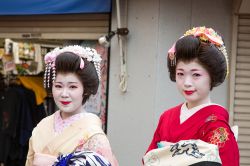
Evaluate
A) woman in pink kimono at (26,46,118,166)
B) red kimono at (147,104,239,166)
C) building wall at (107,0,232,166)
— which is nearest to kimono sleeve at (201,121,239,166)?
red kimono at (147,104,239,166)

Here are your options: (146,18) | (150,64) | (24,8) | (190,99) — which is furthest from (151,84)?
(190,99)

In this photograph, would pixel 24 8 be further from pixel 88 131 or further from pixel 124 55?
pixel 88 131

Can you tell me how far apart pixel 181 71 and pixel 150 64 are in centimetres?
214

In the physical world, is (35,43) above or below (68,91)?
above

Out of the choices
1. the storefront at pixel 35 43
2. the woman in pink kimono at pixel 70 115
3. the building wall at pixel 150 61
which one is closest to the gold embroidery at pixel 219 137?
the woman in pink kimono at pixel 70 115

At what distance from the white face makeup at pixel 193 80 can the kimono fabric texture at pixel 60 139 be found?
0.66 meters

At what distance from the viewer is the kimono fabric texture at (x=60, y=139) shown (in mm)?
2703

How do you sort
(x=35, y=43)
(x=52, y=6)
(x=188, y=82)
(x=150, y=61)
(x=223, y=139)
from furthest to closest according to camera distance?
(x=35, y=43) < (x=52, y=6) < (x=150, y=61) < (x=188, y=82) < (x=223, y=139)

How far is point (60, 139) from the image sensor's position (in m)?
2.77

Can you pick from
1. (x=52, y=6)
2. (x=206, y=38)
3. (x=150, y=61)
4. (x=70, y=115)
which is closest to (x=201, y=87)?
(x=206, y=38)

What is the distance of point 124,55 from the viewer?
15.6ft

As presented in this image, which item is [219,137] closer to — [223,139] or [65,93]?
[223,139]

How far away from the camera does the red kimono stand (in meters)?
2.37

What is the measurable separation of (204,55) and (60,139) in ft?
3.50
